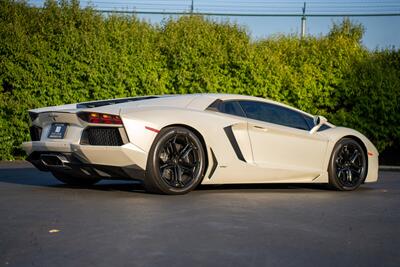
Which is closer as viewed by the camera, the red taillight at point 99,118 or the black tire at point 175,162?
the red taillight at point 99,118

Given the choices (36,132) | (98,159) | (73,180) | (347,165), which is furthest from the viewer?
(347,165)

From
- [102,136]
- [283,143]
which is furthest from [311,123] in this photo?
[102,136]

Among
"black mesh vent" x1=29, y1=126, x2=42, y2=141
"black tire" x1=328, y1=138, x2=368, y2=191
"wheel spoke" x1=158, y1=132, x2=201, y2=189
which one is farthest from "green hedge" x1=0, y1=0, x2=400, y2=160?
"wheel spoke" x1=158, y1=132, x2=201, y2=189

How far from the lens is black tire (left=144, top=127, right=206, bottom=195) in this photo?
7.98 m

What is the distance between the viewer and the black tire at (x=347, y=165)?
373 inches

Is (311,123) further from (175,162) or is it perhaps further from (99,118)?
(99,118)

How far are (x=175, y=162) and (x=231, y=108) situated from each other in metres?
1.16

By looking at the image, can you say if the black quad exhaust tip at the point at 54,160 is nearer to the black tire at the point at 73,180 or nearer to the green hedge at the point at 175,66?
the black tire at the point at 73,180

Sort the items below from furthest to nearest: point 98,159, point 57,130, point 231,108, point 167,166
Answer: point 231,108 → point 57,130 → point 167,166 → point 98,159

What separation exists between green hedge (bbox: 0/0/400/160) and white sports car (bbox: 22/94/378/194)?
6.70 meters

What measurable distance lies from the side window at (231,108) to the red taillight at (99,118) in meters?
1.45

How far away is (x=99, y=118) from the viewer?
7.96m

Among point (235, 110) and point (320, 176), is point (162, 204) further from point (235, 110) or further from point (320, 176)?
point (320, 176)

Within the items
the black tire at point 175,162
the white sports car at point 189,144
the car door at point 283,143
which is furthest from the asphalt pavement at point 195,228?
the car door at point 283,143
